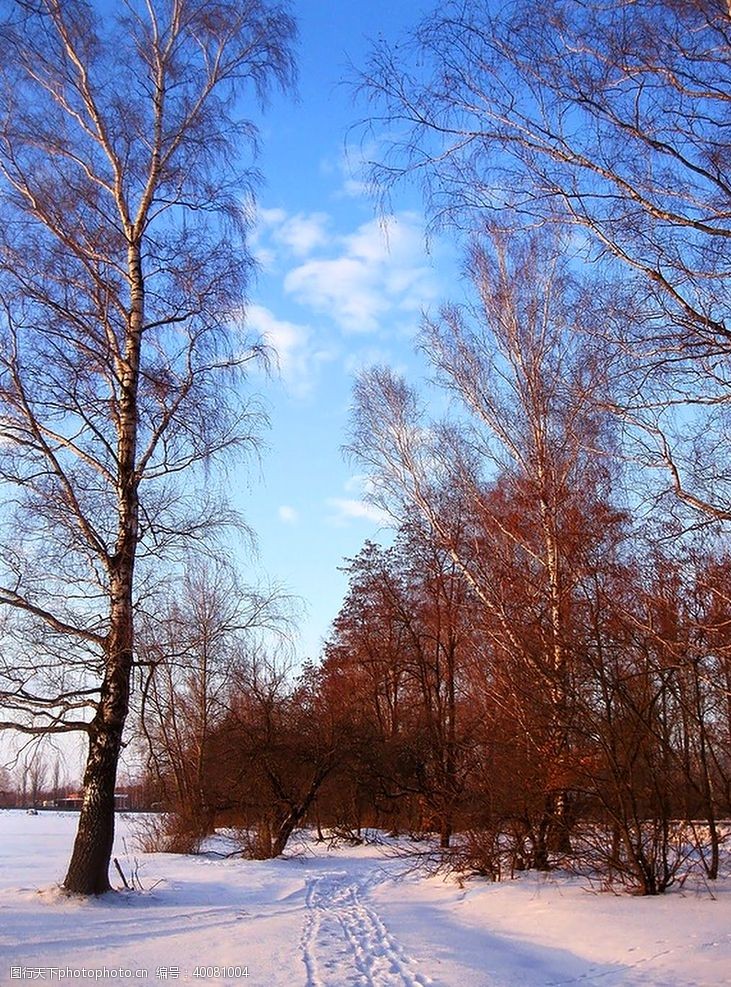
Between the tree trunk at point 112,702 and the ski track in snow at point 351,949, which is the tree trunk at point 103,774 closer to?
the tree trunk at point 112,702

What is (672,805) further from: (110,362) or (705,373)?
(110,362)

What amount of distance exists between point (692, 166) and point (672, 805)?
8.03 metres

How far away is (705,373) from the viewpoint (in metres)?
5.91

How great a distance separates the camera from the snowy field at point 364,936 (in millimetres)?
6547

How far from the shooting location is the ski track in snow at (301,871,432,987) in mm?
6664

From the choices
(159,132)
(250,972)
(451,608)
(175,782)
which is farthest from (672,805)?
(175,782)

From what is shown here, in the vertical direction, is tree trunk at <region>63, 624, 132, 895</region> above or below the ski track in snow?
above

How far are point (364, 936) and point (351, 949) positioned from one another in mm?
849

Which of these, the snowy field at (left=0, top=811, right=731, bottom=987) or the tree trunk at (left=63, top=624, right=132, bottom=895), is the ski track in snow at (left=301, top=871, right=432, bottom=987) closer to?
the snowy field at (left=0, top=811, right=731, bottom=987)

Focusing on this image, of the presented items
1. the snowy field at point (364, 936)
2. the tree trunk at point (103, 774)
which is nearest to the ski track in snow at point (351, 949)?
the snowy field at point (364, 936)

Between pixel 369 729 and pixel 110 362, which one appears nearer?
pixel 110 362

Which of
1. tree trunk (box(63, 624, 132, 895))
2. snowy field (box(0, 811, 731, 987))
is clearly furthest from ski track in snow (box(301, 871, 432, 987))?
tree trunk (box(63, 624, 132, 895))

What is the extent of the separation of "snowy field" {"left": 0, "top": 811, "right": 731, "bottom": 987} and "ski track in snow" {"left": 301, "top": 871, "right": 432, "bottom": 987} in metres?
0.02

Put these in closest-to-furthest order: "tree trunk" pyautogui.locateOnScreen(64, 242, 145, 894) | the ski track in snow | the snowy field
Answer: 1. the snowy field
2. the ski track in snow
3. "tree trunk" pyautogui.locateOnScreen(64, 242, 145, 894)
